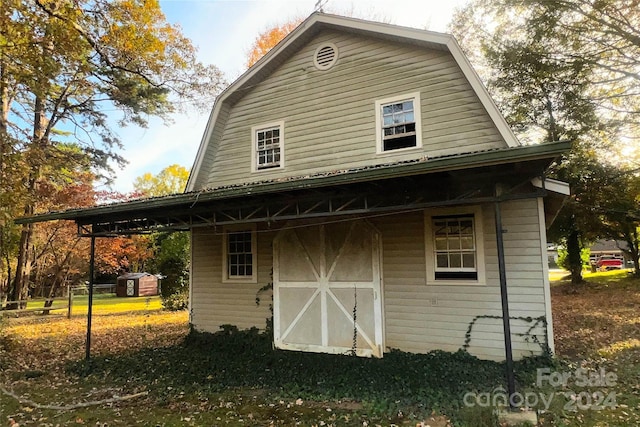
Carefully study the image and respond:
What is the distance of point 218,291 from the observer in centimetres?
944

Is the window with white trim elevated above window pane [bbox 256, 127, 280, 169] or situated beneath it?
situated beneath

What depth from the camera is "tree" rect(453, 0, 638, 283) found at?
551 inches

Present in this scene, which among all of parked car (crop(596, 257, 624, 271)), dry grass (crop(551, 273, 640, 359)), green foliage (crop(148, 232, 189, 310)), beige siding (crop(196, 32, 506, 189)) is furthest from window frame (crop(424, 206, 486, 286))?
parked car (crop(596, 257, 624, 271))

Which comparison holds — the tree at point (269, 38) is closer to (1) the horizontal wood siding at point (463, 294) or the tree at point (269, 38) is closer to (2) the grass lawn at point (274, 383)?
(2) the grass lawn at point (274, 383)

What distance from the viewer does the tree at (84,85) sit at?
9.23 m

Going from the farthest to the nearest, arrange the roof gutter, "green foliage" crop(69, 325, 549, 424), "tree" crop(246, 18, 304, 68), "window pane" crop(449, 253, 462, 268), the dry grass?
"tree" crop(246, 18, 304, 68)
the dry grass
"window pane" crop(449, 253, 462, 268)
"green foliage" crop(69, 325, 549, 424)
the roof gutter

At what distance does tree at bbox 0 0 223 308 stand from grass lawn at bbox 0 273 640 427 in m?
4.59

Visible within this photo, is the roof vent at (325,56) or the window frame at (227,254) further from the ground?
the roof vent at (325,56)

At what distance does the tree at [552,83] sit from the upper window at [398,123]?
9.17m

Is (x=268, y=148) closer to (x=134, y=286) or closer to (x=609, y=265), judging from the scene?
(x=134, y=286)

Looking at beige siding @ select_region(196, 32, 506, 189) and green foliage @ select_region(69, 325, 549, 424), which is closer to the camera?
green foliage @ select_region(69, 325, 549, 424)

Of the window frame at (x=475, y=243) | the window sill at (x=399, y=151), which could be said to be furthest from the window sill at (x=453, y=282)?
the window sill at (x=399, y=151)

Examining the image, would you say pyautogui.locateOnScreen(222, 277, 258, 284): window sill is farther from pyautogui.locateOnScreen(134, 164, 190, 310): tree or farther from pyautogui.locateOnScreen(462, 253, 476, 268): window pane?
pyautogui.locateOnScreen(134, 164, 190, 310): tree

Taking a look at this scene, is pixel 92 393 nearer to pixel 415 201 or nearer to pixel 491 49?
pixel 415 201
